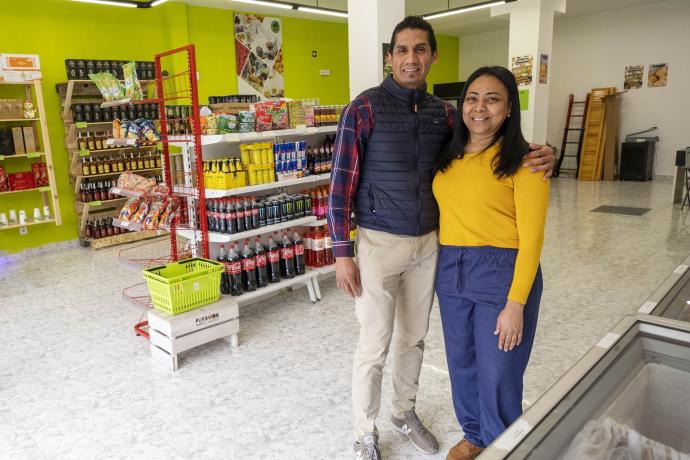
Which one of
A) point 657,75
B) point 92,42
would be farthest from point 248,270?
point 657,75

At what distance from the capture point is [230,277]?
395 cm

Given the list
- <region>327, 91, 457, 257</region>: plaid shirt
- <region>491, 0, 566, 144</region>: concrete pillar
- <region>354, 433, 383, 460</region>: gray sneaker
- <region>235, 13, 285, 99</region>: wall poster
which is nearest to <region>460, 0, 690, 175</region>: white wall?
<region>491, 0, 566, 144</region>: concrete pillar

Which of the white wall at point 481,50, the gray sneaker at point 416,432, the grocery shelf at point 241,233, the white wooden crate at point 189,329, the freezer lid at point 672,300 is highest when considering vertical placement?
the white wall at point 481,50

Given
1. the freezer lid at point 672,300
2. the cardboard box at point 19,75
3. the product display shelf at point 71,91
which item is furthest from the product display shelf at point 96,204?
the freezer lid at point 672,300

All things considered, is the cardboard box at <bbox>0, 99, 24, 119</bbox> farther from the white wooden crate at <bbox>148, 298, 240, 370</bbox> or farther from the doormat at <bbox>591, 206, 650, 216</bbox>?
the doormat at <bbox>591, 206, 650, 216</bbox>

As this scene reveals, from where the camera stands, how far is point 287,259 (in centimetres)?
436

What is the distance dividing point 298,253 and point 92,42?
5179 mm

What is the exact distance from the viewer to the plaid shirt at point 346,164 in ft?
6.84

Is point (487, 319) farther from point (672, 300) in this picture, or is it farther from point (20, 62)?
point (20, 62)

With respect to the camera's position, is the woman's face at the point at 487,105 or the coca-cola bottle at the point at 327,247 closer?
the woman's face at the point at 487,105

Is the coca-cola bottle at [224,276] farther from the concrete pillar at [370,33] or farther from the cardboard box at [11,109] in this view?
the cardboard box at [11,109]

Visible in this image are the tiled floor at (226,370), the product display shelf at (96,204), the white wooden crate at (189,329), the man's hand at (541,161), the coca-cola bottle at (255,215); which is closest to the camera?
the man's hand at (541,161)

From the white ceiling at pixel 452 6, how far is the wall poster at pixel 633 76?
1.32 m

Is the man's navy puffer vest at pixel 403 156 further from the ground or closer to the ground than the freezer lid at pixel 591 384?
further from the ground
